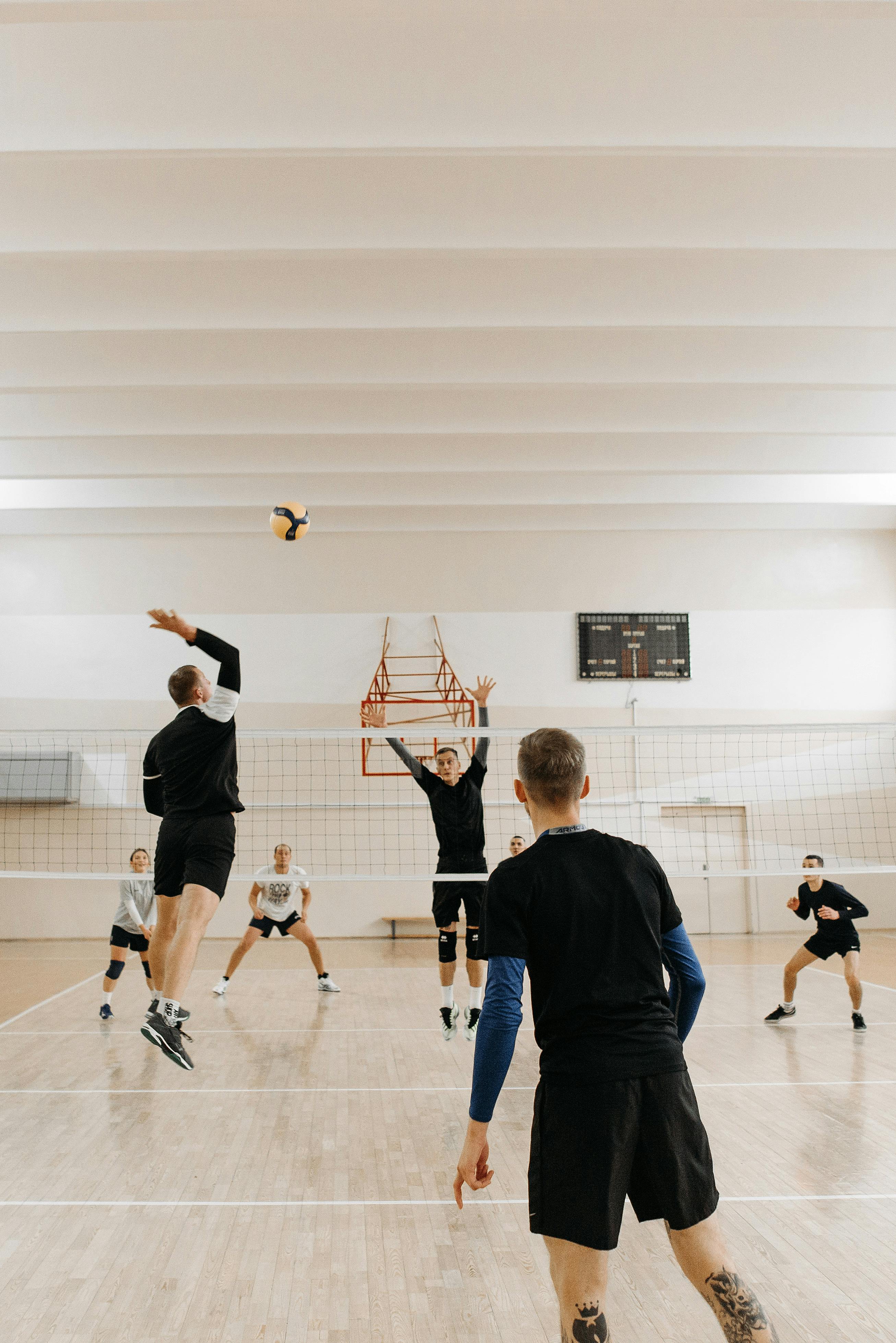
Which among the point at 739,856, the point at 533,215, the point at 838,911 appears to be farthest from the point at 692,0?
the point at 739,856

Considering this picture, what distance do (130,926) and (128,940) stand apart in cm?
12

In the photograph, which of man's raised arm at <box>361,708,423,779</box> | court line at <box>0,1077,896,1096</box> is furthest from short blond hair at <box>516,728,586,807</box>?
court line at <box>0,1077,896,1096</box>

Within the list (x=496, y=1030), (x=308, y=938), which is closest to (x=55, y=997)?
(x=308, y=938)

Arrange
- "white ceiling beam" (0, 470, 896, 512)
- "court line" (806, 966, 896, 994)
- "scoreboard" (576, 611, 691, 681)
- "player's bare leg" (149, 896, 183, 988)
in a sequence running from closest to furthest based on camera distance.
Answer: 1. "player's bare leg" (149, 896, 183, 988)
2. "court line" (806, 966, 896, 994)
3. "white ceiling beam" (0, 470, 896, 512)
4. "scoreboard" (576, 611, 691, 681)

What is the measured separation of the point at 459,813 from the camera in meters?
6.33

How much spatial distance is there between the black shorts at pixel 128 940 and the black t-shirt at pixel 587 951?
6321 millimetres

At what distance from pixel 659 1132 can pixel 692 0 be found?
5.37 metres

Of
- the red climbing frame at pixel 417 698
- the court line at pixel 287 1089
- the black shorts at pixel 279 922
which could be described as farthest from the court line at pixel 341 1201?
the red climbing frame at pixel 417 698

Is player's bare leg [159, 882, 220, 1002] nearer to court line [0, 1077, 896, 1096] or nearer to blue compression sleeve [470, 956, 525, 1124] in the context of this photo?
court line [0, 1077, 896, 1096]

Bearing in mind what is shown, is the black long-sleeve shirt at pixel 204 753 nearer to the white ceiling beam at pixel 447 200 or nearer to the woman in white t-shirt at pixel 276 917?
the white ceiling beam at pixel 447 200

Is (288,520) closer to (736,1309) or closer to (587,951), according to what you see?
(587,951)

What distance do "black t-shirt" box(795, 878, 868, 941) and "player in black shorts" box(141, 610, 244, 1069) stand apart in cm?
481

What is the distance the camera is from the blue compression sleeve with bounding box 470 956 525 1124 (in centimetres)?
184

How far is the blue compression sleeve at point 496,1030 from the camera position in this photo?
1.84 meters
